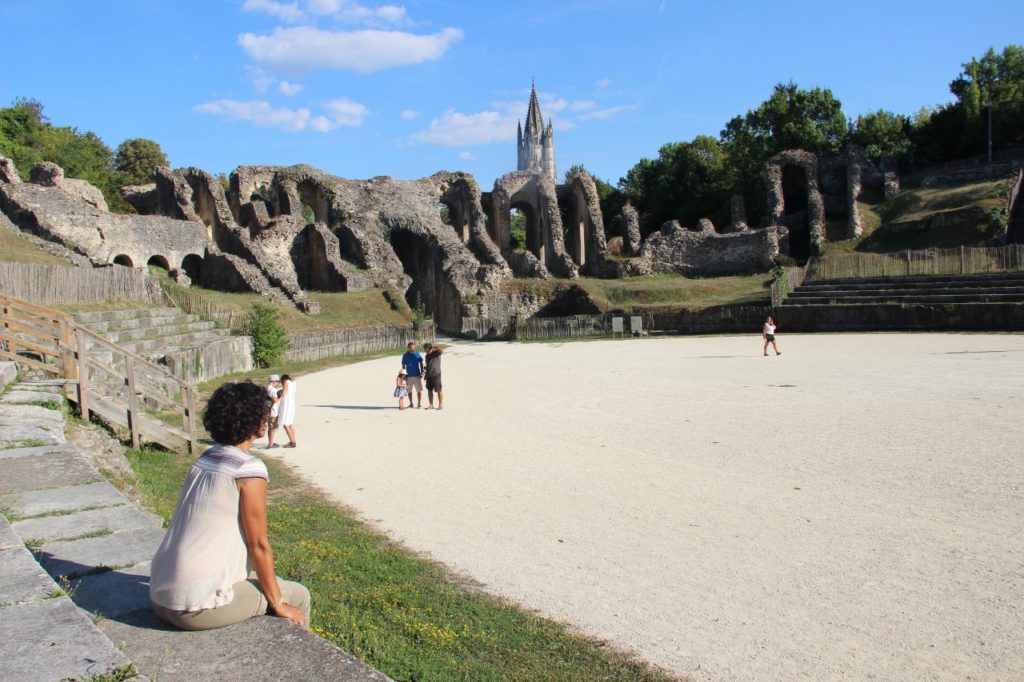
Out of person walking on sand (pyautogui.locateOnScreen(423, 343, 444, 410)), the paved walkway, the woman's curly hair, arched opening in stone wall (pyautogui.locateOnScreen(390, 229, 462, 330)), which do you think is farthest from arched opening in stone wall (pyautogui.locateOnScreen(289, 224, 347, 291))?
the woman's curly hair

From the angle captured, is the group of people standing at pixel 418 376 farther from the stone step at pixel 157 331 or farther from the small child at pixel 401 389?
the stone step at pixel 157 331

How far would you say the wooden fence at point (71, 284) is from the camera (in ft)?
60.8

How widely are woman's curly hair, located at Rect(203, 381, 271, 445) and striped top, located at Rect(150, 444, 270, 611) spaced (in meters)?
0.12

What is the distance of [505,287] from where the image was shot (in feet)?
142

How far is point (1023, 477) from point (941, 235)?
3665cm

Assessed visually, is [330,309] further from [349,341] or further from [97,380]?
[97,380]

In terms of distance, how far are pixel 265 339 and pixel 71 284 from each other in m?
6.04

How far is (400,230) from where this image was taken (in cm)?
4612

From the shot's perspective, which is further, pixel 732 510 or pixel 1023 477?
pixel 1023 477

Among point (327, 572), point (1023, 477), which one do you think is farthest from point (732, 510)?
point (327, 572)

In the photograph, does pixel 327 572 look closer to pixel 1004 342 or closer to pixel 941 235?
pixel 1004 342

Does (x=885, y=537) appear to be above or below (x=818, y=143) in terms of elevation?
below

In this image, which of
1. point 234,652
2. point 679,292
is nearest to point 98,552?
point 234,652

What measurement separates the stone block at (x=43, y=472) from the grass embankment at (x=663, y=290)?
33.3m
